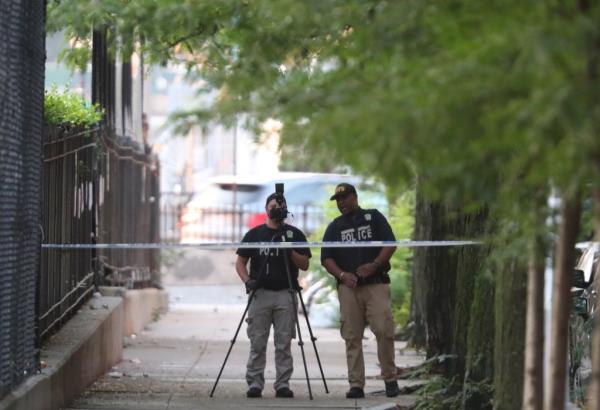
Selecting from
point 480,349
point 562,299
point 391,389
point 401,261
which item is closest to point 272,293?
point 391,389

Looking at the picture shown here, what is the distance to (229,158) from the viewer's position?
185ft

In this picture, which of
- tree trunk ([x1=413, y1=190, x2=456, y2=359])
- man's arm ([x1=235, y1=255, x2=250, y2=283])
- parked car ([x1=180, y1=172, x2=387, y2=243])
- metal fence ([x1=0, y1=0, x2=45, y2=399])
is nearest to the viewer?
metal fence ([x1=0, y1=0, x2=45, y2=399])

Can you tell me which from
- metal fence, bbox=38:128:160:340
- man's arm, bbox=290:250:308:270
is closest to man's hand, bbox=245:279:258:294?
man's arm, bbox=290:250:308:270

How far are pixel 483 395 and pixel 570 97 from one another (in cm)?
616

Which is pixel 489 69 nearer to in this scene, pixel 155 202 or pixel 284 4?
pixel 284 4

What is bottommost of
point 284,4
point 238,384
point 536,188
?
point 238,384

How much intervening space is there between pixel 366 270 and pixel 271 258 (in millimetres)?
889

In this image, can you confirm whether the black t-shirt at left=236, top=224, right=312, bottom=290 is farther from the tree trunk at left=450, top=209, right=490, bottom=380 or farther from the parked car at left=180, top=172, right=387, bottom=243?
the parked car at left=180, top=172, right=387, bottom=243

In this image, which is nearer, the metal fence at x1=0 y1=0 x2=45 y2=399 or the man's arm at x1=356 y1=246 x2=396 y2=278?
the metal fence at x1=0 y1=0 x2=45 y2=399

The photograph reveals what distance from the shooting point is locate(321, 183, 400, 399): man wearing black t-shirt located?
1261cm

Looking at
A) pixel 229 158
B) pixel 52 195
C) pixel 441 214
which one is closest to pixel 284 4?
pixel 52 195

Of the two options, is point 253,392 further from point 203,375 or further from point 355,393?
point 203,375

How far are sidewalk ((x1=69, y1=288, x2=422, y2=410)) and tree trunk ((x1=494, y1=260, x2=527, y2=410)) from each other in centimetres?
295

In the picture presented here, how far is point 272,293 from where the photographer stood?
12922 mm
